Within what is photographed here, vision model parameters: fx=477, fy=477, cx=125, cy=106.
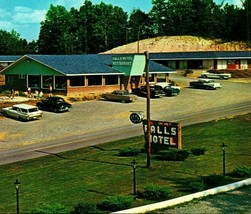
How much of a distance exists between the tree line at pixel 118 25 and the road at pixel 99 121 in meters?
86.4

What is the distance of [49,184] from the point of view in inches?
869

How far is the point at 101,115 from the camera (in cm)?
4953

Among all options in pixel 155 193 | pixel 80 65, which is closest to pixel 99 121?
pixel 80 65

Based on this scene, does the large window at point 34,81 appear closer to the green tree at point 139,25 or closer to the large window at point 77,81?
the large window at point 77,81

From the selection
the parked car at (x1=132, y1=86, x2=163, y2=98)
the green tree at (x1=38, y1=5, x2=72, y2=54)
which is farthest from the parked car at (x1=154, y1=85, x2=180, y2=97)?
the green tree at (x1=38, y1=5, x2=72, y2=54)

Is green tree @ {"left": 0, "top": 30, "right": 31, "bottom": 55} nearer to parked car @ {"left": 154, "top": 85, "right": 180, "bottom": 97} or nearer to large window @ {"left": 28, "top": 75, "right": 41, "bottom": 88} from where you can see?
large window @ {"left": 28, "top": 75, "right": 41, "bottom": 88}

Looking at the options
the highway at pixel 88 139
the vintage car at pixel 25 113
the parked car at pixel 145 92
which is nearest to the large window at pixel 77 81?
the parked car at pixel 145 92

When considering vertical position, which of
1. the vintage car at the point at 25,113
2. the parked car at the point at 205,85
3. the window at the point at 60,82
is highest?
the window at the point at 60,82

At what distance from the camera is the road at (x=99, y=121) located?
36.2 m

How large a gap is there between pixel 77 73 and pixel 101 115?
13331mm

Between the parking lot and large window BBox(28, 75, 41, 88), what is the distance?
10229 mm

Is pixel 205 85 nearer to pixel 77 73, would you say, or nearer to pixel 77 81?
pixel 77 81

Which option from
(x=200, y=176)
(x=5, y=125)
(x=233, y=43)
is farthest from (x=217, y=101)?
(x=233, y=43)

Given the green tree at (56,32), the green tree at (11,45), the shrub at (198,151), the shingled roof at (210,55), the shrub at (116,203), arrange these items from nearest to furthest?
the shrub at (116,203) → the shrub at (198,151) → the shingled roof at (210,55) → the green tree at (56,32) → the green tree at (11,45)
